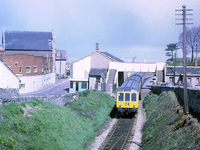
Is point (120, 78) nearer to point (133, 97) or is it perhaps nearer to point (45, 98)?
point (133, 97)

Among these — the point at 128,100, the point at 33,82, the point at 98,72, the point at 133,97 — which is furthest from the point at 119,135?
the point at 33,82

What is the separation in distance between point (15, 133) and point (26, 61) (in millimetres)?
35828

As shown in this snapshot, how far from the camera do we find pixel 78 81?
48875 mm

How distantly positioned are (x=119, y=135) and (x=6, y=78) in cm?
2307

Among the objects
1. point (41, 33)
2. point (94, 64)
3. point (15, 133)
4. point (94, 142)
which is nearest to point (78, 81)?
point (94, 64)

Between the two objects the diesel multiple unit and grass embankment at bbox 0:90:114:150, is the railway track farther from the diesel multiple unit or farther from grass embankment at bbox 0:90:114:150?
grass embankment at bbox 0:90:114:150

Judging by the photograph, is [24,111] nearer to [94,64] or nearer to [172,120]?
[172,120]

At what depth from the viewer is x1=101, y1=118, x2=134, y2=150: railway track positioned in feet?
64.5

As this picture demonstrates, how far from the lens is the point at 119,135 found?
2277cm

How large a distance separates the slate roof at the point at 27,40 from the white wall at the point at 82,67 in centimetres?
1452

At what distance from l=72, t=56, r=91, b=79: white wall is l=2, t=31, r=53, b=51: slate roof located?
47.6ft

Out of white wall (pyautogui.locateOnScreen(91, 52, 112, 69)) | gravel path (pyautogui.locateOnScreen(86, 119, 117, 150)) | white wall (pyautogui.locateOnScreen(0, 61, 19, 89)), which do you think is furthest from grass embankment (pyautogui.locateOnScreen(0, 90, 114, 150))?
white wall (pyautogui.locateOnScreen(91, 52, 112, 69))

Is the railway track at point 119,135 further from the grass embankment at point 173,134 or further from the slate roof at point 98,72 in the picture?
the slate roof at point 98,72

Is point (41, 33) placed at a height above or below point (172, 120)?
above
